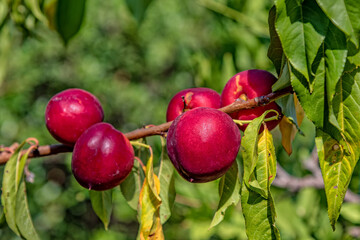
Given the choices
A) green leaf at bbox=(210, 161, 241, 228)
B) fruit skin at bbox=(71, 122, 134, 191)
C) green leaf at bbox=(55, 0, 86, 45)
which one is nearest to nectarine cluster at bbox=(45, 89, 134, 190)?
fruit skin at bbox=(71, 122, 134, 191)

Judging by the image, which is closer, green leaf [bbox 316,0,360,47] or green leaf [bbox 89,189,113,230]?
green leaf [bbox 316,0,360,47]

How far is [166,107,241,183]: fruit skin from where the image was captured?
840mm

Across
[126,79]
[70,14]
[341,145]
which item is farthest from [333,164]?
[126,79]

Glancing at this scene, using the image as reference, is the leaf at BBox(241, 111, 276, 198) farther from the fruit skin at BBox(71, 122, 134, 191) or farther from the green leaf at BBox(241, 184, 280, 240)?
the fruit skin at BBox(71, 122, 134, 191)

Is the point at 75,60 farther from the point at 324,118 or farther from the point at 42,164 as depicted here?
the point at 324,118

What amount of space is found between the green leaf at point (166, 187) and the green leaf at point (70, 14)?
1.58ft

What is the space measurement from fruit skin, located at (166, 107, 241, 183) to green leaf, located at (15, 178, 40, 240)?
17.9 inches

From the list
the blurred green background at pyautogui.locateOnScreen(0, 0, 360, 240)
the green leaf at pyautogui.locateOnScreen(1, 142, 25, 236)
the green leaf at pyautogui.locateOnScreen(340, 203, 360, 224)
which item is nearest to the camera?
the green leaf at pyautogui.locateOnScreen(1, 142, 25, 236)

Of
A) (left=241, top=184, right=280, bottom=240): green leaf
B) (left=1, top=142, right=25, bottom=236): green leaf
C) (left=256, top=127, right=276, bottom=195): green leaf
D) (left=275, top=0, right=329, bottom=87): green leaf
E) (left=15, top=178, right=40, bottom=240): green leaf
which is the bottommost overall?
(left=15, top=178, right=40, bottom=240): green leaf

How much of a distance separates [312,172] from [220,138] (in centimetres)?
141

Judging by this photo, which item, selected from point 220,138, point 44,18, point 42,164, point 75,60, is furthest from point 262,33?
point 75,60

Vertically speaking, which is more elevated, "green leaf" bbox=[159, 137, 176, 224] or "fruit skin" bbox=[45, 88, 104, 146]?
"fruit skin" bbox=[45, 88, 104, 146]

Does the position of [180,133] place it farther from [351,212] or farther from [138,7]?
[351,212]

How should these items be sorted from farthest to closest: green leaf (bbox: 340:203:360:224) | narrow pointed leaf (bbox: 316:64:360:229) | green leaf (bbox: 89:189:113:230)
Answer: green leaf (bbox: 340:203:360:224), green leaf (bbox: 89:189:113:230), narrow pointed leaf (bbox: 316:64:360:229)
